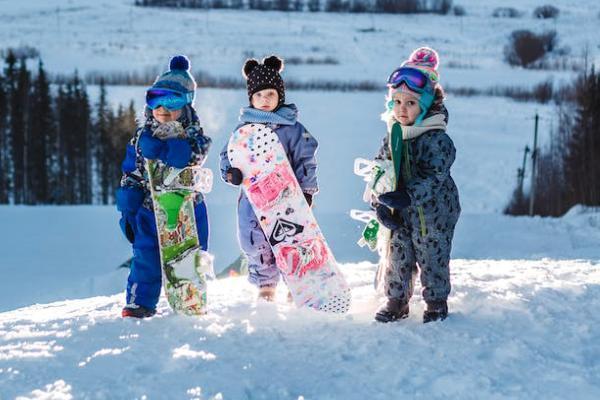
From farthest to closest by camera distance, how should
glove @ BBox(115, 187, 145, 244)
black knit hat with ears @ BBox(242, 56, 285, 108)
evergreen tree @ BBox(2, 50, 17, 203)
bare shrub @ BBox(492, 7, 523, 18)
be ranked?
bare shrub @ BBox(492, 7, 523, 18) < evergreen tree @ BBox(2, 50, 17, 203) < black knit hat with ears @ BBox(242, 56, 285, 108) < glove @ BBox(115, 187, 145, 244)

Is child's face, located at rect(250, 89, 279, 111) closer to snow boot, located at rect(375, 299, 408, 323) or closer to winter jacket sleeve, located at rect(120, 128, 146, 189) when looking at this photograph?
winter jacket sleeve, located at rect(120, 128, 146, 189)

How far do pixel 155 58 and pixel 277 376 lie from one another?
66.0 m

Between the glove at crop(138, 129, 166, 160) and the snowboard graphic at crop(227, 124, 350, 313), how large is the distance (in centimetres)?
59

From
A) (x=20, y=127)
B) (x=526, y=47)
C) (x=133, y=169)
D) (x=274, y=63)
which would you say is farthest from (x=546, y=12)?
(x=133, y=169)

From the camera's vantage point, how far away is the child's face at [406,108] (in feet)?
13.3

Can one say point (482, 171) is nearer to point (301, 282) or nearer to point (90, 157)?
point (90, 157)

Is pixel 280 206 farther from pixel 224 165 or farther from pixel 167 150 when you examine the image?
pixel 167 150

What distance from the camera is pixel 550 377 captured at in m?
3.21

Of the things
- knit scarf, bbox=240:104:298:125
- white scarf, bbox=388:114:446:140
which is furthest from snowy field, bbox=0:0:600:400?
knit scarf, bbox=240:104:298:125

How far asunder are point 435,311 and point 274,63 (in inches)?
77.9

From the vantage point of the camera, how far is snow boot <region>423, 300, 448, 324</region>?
402 centimetres

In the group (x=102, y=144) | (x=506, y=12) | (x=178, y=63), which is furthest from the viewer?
(x=506, y=12)

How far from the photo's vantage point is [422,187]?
392 centimetres

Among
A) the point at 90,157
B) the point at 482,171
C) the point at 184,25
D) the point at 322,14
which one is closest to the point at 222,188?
the point at 90,157
